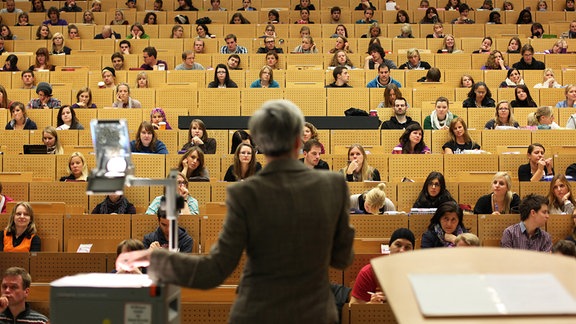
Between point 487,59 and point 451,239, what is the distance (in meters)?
5.93

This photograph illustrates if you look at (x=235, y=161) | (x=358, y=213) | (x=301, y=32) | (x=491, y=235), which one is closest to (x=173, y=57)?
(x=301, y=32)

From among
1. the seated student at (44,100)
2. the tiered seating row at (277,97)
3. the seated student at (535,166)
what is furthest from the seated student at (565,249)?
the seated student at (44,100)

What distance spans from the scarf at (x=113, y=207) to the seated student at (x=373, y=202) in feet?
6.79

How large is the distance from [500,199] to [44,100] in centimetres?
593

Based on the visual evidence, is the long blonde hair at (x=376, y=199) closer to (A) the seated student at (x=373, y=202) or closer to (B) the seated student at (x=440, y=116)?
(A) the seated student at (x=373, y=202)

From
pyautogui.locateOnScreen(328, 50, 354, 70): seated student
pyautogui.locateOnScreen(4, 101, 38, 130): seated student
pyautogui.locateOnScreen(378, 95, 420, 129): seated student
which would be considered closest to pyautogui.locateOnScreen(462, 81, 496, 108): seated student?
pyautogui.locateOnScreen(378, 95, 420, 129): seated student

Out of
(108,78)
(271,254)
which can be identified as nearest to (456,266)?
(271,254)

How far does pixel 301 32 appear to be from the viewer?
12797 mm

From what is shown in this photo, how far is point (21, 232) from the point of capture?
6.78 metres

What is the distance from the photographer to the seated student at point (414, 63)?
11547 millimetres

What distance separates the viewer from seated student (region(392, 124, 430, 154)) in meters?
8.58

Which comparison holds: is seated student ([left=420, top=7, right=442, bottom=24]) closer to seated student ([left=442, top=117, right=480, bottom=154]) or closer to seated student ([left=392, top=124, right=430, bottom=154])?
seated student ([left=442, top=117, right=480, bottom=154])

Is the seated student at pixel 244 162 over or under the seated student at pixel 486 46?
under

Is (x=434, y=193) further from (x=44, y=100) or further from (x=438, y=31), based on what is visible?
(x=438, y=31)
